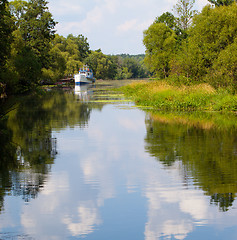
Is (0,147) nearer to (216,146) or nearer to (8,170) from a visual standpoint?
(8,170)

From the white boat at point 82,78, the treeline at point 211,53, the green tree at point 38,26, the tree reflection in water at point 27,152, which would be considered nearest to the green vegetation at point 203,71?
the treeline at point 211,53

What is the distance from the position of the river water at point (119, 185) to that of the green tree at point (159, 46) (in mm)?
58502

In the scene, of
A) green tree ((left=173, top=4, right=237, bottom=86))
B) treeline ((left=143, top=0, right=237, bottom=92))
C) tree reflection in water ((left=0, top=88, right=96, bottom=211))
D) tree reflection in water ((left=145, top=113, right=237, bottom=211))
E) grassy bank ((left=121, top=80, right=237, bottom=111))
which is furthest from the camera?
green tree ((left=173, top=4, right=237, bottom=86))

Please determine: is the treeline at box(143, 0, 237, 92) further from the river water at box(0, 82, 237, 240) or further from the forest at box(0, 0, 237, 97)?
the river water at box(0, 82, 237, 240)

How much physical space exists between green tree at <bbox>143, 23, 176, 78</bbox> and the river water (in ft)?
192

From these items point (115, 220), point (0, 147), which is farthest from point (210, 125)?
point (115, 220)

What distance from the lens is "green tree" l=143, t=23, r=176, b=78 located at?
253 feet

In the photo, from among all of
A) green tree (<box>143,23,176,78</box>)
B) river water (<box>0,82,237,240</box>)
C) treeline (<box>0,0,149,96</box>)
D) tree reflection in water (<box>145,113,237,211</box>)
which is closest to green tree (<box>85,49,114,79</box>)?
treeline (<box>0,0,149,96</box>)

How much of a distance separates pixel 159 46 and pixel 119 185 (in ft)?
236

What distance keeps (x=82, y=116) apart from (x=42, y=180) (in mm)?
18143

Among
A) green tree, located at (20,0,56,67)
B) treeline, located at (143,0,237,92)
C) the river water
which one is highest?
green tree, located at (20,0,56,67)

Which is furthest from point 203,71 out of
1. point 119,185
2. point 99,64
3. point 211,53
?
point 99,64

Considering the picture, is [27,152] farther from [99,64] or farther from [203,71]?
[99,64]

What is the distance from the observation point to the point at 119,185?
10.7 meters
